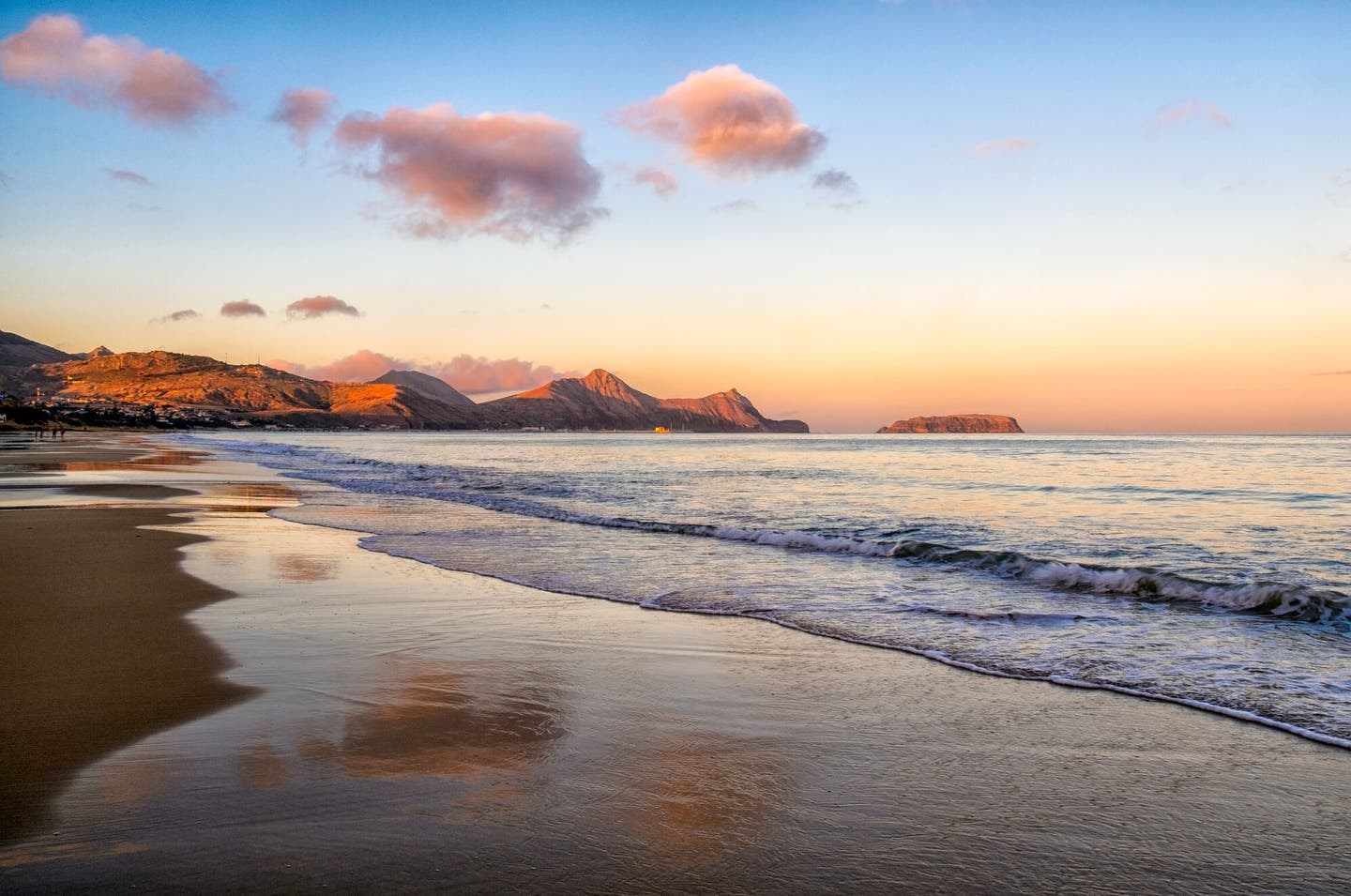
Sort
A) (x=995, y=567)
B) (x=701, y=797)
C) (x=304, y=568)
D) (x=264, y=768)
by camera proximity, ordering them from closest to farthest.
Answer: (x=701, y=797)
(x=264, y=768)
(x=304, y=568)
(x=995, y=567)

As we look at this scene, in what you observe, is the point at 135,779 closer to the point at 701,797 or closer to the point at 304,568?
the point at 701,797

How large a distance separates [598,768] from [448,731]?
3.81 feet

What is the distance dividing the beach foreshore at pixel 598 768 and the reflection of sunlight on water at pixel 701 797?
0.02m

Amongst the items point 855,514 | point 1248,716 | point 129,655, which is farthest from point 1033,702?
point 855,514

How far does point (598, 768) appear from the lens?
4.42 m

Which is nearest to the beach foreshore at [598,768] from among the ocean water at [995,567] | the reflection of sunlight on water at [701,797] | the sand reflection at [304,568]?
the reflection of sunlight on water at [701,797]

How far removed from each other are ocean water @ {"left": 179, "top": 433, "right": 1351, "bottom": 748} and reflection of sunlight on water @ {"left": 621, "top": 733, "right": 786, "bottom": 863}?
7.40 ft

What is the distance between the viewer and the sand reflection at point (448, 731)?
4445mm

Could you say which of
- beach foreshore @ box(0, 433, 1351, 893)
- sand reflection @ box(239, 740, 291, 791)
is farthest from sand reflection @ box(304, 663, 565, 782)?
sand reflection @ box(239, 740, 291, 791)

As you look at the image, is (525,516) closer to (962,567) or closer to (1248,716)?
(962,567)

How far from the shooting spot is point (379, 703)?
18.4ft

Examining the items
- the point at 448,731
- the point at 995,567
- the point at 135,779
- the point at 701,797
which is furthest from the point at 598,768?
the point at 995,567

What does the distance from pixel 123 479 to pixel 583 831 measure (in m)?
32.3

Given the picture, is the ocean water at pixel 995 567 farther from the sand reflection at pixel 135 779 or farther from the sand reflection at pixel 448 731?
the sand reflection at pixel 135 779
